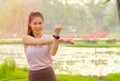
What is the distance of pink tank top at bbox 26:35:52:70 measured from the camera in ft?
6.03

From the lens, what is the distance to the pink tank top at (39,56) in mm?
1837

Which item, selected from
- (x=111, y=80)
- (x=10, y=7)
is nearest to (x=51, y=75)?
(x=111, y=80)

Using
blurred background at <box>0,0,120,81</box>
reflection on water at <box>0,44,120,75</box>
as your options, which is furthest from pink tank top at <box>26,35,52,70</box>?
blurred background at <box>0,0,120,81</box>

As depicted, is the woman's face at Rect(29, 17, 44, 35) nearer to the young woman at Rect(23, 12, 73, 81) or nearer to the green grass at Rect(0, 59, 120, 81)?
the young woman at Rect(23, 12, 73, 81)

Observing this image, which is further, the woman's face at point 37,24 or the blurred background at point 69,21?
the blurred background at point 69,21

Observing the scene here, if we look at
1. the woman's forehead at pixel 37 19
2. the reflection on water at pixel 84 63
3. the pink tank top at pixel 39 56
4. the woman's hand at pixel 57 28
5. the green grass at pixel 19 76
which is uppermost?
the woman's forehead at pixel 37 19

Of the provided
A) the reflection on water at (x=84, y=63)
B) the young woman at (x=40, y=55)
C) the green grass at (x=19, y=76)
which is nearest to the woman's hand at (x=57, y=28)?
the young woman at (x=40, y=55)

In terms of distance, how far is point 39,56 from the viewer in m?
1.83

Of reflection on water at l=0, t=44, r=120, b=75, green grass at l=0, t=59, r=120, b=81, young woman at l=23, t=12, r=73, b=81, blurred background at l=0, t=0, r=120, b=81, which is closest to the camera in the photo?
young woman at l=23, t=12, r=73, b=81

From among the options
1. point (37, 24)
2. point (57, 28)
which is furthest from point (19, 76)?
point (57, 28)

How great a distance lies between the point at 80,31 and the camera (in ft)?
76.7

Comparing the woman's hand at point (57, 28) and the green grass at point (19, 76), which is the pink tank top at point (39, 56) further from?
the green grass at point (19, 76)

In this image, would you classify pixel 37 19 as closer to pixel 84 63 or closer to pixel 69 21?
pixel 84 63

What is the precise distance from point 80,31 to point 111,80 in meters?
18.4
